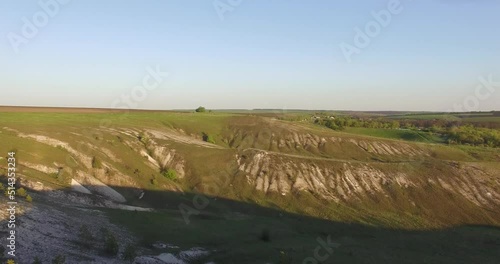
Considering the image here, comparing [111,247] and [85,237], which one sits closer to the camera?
[111,247]

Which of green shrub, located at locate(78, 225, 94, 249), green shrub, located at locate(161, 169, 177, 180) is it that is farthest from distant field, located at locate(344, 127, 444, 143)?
green shrub, located at locate(78, 225, 94, 249)

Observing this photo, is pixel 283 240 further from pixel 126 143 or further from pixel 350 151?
pixel 350 151

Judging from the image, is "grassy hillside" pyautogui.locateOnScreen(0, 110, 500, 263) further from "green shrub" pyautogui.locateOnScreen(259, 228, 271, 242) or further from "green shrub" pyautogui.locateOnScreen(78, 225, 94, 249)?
"green shrub" pyautogui.locateOnScreen(78, 225, 94, 249)

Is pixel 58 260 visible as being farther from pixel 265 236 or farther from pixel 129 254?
pixel 265 236

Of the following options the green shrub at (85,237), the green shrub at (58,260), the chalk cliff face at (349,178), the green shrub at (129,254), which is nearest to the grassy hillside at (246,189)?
the chalk cliff face at (349,178)

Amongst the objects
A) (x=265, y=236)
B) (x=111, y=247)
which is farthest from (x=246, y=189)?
(x=111, y=247)

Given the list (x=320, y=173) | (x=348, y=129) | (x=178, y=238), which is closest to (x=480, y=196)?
(x=320, y=173)

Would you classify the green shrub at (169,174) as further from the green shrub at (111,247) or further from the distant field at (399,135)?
the distant field at (399,135)

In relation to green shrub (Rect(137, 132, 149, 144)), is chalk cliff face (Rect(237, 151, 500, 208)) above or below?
below

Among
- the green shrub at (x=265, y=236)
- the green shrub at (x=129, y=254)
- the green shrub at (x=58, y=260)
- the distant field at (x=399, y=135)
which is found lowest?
the green shrub at (x=265, y=236)

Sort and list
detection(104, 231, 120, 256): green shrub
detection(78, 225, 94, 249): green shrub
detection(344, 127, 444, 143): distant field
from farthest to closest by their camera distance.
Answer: detection(344, 127, 444, 143): distant field, detection(78, 225, 94, 249): green shrub, detection(104, 231, 120, 256): green shrub

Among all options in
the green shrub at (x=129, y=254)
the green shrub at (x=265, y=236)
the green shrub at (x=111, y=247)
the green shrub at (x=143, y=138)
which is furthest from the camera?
the green shrub at (x=143, y=138)
